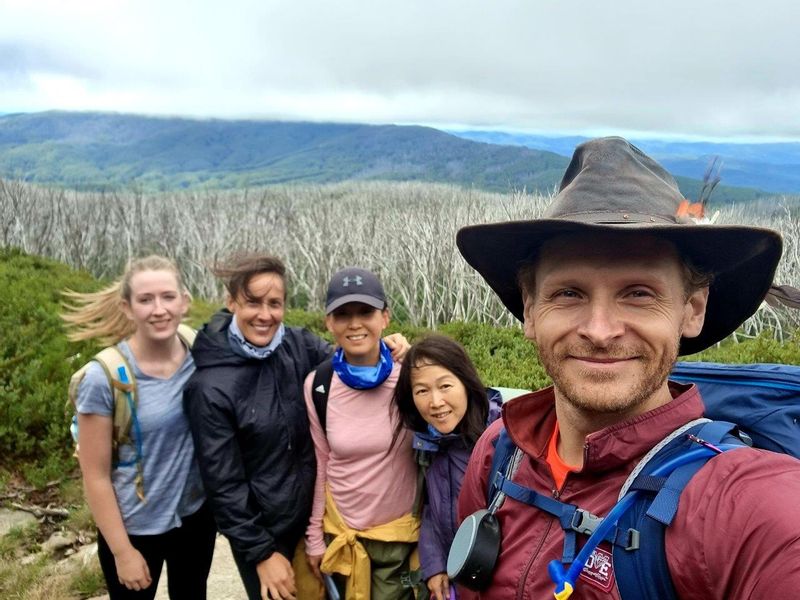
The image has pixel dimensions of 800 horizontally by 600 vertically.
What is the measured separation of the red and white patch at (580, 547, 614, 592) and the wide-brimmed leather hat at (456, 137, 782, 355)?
65 centimetres

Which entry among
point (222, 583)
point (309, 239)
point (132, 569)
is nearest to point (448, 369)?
point (132, 569)

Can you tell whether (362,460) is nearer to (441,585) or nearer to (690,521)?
(441,585)

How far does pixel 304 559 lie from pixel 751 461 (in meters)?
2.28

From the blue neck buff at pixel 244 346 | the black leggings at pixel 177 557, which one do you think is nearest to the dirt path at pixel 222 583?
the black leggings at pixel 177 557

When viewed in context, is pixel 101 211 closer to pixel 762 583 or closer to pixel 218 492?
pixel 218 492

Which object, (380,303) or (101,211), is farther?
(101,211)

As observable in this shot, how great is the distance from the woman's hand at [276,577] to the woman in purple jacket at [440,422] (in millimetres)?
644

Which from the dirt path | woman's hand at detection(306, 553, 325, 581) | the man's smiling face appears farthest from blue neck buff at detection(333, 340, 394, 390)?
the dirt path

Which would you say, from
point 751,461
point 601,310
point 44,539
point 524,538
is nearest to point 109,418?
point 524,538

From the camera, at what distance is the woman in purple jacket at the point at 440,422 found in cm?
247

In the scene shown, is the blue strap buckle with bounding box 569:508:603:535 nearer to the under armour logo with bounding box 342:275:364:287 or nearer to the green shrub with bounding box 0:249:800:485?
the under armour logo with bounding box 342:275:364:287

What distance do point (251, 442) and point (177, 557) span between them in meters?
0.81

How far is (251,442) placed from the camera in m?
2.62

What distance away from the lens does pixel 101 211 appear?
24953 mm
